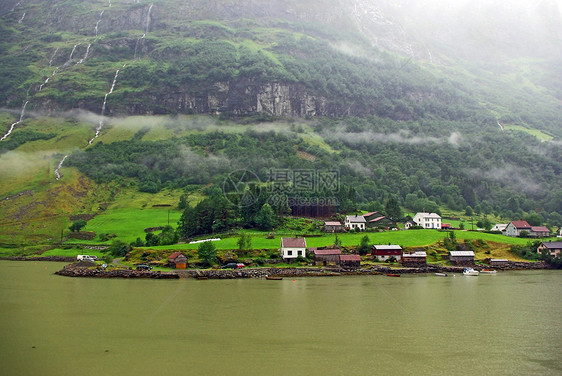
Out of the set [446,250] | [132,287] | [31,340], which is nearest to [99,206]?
[132,287]

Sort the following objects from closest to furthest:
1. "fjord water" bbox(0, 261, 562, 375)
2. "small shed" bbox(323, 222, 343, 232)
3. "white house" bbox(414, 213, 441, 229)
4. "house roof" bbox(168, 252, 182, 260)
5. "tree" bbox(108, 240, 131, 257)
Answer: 1. "fjord water" bbox(0, 261, 562, 375)
2. "house roof" bbox(168, 252, 182, 260)
3. "tree" bbox(108, 240, 131, 257)
4. "small shed" bbox(323, 222, 343, 232)
5. "white house" bbox(414, 213, 441, 229)

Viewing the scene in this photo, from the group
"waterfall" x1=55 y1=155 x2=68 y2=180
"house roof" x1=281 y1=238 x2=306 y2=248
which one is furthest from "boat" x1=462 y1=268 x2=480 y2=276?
"waterfall" x1=55 y1=155 x2=68 y2=180

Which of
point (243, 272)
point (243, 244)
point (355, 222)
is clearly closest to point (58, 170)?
point (243, 244)

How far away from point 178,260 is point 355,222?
41.5m

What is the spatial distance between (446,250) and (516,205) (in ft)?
255

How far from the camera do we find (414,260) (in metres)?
75.1

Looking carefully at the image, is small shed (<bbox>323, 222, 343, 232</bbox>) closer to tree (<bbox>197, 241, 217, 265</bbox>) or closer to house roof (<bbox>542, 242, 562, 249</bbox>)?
tree (<bbox>197, 241, 217, 265</bbox>)

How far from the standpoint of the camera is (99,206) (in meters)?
130

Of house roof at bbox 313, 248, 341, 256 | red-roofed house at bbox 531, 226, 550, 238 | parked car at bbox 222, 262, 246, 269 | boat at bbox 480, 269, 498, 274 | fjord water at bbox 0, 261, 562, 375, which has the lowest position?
fjord water at bbox 0, 261, 562, 375

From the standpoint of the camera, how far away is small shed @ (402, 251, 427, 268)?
74438 millimetres

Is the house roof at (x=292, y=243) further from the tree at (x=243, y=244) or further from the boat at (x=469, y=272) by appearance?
the boat at (x=469, y=272)

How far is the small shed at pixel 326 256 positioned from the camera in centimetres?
7394

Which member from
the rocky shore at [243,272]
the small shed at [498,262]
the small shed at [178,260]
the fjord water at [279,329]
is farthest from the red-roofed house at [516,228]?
the small shed at [178,260]

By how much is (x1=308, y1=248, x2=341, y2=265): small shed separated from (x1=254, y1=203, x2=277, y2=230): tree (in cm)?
1887
